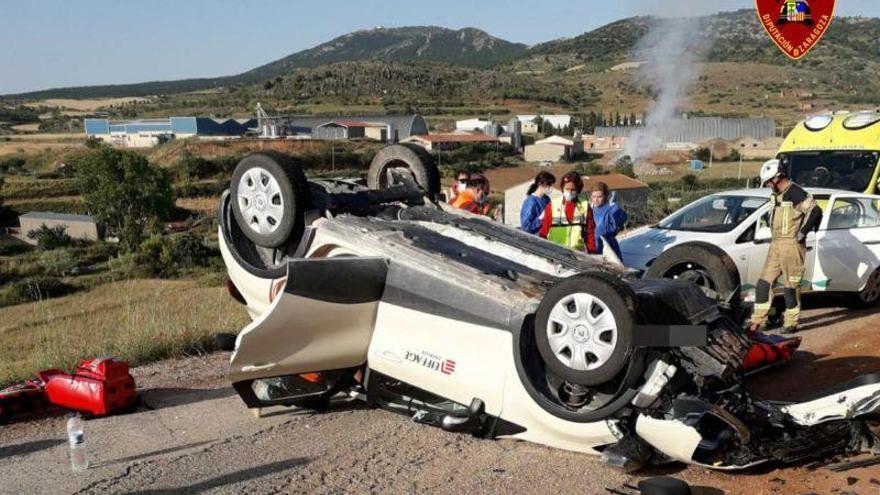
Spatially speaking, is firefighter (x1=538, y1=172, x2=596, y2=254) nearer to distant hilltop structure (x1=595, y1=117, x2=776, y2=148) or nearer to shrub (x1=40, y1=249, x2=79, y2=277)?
shrub (x1=40, y1=249, x2=79, y2=277)

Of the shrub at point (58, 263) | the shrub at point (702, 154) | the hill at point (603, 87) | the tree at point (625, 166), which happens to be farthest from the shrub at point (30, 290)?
the hill at point (603, 87)

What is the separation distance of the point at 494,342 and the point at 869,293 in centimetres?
641

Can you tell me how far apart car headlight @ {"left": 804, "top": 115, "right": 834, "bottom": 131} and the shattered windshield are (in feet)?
1.82

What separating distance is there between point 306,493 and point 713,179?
51.5 meters

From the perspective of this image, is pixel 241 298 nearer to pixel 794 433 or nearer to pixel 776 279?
pixel 794 433

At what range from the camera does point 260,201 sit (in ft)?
18.0

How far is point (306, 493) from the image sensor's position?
13.5 feet

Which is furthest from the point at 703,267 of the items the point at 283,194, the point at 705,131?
the point at 705,131

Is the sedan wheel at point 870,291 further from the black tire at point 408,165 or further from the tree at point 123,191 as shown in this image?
the tree at point 123,191

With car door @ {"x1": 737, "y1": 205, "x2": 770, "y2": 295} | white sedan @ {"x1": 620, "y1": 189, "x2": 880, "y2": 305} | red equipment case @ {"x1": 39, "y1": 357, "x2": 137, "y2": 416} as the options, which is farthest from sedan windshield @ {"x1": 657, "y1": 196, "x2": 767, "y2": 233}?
red equipment case @ {"x1": 39, "y1": 357, "x2": 137, "y2": 416}

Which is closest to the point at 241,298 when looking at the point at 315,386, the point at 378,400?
the point at 315,386

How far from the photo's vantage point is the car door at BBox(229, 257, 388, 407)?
4.61m

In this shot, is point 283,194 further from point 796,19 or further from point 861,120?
point 796,19

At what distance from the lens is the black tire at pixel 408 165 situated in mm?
6660
